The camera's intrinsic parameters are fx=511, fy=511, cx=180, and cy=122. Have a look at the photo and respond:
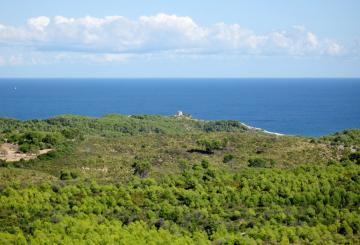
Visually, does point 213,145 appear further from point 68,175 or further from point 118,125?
point 118,125

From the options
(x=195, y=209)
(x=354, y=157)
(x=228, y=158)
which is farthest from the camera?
(x=228, y=158)

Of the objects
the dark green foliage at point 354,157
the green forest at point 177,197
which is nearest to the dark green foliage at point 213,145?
the green forest at point 177,197

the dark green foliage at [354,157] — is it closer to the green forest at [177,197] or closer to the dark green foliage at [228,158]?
the green forest at [177,197]

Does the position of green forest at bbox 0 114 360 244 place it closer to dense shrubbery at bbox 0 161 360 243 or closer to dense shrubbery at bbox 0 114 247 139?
dense shrubbery at bbox 0 161 360 243

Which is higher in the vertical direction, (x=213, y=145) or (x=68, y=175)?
(x=213, y=145)

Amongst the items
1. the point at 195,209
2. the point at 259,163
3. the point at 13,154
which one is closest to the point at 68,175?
the point at 195,209

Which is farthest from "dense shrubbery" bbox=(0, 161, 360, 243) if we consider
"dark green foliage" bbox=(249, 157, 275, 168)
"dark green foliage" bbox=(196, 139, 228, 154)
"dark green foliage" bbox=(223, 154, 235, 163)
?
"dark green foliage" bbox=(196, 139, 228, 154)

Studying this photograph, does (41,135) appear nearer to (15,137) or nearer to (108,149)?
(15,137)

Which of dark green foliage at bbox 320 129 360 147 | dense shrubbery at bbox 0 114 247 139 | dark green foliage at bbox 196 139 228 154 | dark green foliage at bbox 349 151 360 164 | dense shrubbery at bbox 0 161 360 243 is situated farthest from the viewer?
dense shrubbery at bbox 0 114 247 139
